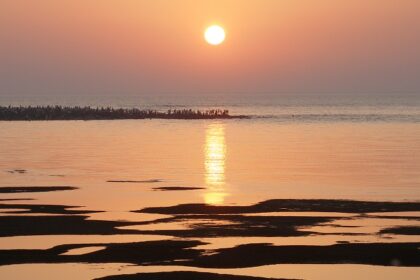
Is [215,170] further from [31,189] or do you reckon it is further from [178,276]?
[178,276]

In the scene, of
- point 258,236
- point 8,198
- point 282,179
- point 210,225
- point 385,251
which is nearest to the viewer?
point 385,251

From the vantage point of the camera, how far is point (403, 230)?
77.3 ft

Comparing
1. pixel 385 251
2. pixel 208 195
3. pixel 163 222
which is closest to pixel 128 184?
pixel 208 195

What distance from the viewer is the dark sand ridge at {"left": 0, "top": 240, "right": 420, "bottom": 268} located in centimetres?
1970

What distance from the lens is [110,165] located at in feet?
141

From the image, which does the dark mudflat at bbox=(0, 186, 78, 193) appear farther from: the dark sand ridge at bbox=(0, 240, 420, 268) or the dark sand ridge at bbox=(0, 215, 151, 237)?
the dark sand ridge at bbox=(0, 240, 420, 268)

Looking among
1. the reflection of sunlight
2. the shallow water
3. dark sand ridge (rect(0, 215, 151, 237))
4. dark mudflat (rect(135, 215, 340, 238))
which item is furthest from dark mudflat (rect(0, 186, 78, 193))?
dark mudflat (rect(135, 215, 340, 238))

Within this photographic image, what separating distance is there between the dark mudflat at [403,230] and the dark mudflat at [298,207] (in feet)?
9.95

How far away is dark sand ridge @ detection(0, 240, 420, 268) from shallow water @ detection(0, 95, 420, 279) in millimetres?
542

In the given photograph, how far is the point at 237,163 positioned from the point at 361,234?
21.5 m

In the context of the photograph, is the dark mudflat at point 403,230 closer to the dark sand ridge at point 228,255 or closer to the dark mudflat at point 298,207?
the dark sand ridge at point 228,255

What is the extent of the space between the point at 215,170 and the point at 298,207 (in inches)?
507

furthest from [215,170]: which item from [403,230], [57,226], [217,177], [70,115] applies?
[70,115]

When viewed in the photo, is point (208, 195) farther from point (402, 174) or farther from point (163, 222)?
point (402, 174)
